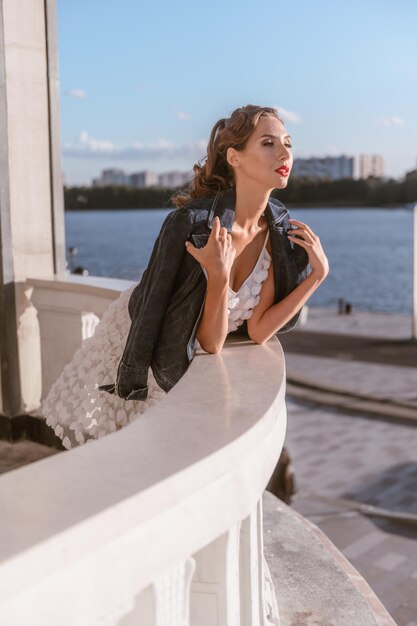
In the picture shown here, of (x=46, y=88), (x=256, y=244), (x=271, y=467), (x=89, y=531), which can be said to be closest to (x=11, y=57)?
(x=46, y=88)

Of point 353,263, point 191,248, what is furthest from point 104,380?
point 353,263

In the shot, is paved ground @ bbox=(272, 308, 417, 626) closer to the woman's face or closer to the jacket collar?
the jacket collar

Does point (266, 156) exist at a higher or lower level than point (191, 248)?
higher

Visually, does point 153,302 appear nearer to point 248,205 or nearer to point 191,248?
point 191,248

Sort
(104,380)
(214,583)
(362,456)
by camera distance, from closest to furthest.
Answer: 1. (214,583)
2. (104,380)
3. (362,456)

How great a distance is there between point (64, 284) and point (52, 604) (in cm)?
358

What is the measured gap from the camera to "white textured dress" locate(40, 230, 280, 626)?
273 cm

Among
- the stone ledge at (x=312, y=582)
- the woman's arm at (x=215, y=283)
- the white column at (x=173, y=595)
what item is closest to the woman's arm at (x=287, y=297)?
the woman's arm at (x=215, y=283)

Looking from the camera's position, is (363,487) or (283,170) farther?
(363,487)

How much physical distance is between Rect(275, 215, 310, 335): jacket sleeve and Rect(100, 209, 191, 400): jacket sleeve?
1.44ft

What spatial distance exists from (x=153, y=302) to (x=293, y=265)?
1.92 feet

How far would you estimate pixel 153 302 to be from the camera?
2.44 metres

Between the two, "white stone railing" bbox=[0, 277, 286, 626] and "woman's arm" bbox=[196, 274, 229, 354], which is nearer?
"white stone railing" bbox=[0, 277, 286, 626]

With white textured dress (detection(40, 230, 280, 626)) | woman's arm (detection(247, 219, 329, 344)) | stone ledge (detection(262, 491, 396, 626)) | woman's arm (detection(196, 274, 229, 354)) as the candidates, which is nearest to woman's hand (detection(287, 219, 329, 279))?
woman's arm (detection(247, 219, 329, 344))
